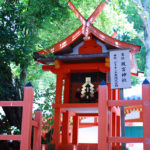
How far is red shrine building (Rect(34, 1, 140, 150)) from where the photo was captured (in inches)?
306

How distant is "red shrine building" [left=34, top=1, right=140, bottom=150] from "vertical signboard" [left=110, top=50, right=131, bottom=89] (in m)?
0.68

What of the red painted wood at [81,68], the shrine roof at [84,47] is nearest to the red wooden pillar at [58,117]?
the red painted wood at [81,68]

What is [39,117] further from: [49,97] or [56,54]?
[49,97]

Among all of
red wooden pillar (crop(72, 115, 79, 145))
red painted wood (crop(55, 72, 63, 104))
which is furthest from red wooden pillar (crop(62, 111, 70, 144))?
red painted wood (crop(55, 72, 63, 104))

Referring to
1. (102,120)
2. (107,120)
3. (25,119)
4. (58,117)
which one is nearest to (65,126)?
(58,117)

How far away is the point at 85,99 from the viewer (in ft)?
27.5

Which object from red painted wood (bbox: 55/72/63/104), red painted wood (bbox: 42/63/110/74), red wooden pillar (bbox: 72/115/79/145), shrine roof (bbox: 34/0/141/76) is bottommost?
red wooden pillar (bbox: 72/115/79/145)

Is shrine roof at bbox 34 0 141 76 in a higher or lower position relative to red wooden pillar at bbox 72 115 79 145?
higher

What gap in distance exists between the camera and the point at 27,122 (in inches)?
202

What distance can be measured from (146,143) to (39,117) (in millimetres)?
2783

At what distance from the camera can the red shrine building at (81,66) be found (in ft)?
25.5

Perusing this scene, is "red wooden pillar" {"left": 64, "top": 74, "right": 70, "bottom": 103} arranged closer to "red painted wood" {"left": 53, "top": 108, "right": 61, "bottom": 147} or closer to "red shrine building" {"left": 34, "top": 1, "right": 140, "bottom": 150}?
"red shrine building" {"left": 34, "top": 1, "right": 140, "bottom": 150}

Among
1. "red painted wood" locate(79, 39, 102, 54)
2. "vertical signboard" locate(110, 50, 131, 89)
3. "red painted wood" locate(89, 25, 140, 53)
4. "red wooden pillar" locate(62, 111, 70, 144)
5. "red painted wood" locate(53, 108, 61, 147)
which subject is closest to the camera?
"vertical signboard" locate(110, 50, 131, 89)

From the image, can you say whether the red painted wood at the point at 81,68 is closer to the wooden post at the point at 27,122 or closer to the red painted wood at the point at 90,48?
the red painted wood at the point at 90,48
